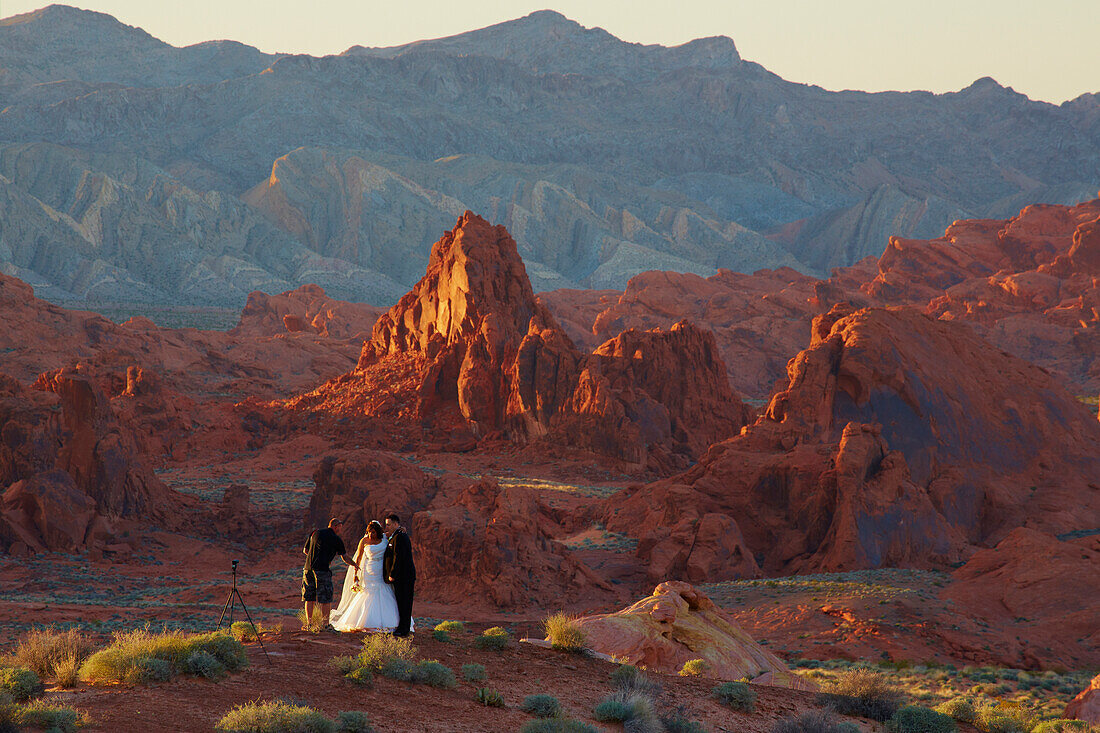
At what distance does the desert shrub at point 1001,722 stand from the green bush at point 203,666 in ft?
30.7

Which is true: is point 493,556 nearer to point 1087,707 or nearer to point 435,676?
point 1087,707

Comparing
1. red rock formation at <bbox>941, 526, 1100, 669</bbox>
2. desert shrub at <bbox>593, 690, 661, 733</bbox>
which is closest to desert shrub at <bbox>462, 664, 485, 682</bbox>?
desert shrub at <bbox>593, 690, 661, 733</bbox>

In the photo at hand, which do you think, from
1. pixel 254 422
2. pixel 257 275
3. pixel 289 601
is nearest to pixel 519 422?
pixel 254 422

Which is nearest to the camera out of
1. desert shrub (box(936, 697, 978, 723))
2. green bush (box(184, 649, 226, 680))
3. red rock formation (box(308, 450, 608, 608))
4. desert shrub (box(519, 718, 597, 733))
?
desert shrub (box(519, 718, 597, 733))

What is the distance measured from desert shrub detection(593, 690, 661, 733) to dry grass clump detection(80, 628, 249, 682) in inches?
144

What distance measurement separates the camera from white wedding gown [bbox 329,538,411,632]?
13672 mm

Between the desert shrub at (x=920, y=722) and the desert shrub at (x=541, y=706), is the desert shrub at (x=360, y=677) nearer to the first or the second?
the desert shrub at (x=541, y=706)

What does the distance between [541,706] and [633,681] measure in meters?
1.80

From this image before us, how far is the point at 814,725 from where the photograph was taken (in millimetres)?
12250

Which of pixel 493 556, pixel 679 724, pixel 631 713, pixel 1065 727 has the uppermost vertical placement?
pixel 631 713

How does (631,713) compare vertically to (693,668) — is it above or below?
above

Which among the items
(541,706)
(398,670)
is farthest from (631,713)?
(398,670)

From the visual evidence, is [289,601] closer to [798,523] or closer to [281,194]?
[798,523]

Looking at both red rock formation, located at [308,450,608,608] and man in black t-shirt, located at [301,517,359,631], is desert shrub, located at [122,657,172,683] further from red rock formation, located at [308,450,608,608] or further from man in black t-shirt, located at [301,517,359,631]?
red rock formation, located at [308,450,608,608]
